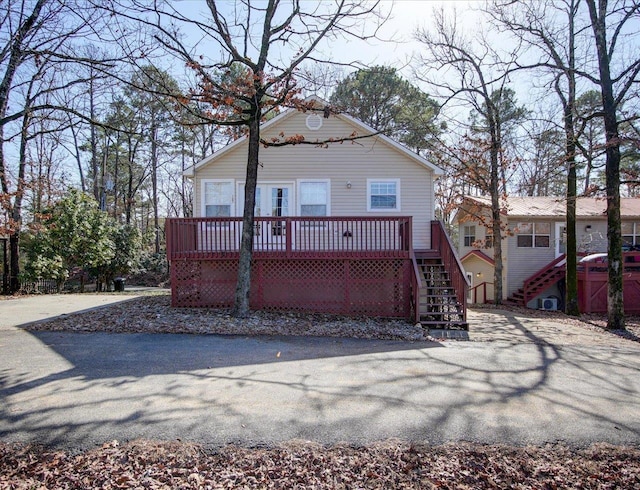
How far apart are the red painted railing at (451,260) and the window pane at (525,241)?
31.0ft

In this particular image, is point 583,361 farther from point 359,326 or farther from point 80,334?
point 80,334


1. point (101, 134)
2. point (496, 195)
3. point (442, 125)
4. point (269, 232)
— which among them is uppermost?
point (101, 134)

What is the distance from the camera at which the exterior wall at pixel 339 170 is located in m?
12.4

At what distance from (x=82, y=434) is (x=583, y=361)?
6978mm

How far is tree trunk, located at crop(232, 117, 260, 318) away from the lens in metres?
9.30

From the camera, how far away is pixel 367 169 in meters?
12.4

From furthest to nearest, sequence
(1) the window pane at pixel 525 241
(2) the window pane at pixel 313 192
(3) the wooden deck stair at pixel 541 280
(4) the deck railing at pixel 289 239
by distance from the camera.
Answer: (1) the window pane at pixel 525 241 → (3) the wooden deck stair at pixel 541 280 → (2) the window pane at pixel 313 192 → (4) the deck railing at pixel 289 239

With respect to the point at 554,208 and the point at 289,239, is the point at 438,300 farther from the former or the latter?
the point at 554,208

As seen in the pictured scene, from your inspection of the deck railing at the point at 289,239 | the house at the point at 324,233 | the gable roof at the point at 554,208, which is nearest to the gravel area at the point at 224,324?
the house at the point at 324,233

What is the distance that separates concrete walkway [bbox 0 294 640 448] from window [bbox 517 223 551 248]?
12365mm

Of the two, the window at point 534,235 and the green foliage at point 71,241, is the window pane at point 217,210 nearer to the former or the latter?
the green foliage at point 71,241

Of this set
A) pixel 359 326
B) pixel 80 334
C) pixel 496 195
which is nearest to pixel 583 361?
pixel 359 326

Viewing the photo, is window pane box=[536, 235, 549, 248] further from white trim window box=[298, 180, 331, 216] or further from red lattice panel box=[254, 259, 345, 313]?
red lattice panel box=[254, 259, 345, 313]

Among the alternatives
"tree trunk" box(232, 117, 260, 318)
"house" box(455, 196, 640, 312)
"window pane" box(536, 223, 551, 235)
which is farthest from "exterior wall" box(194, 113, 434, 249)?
"window pane" box(536, 223, 551, 235)
